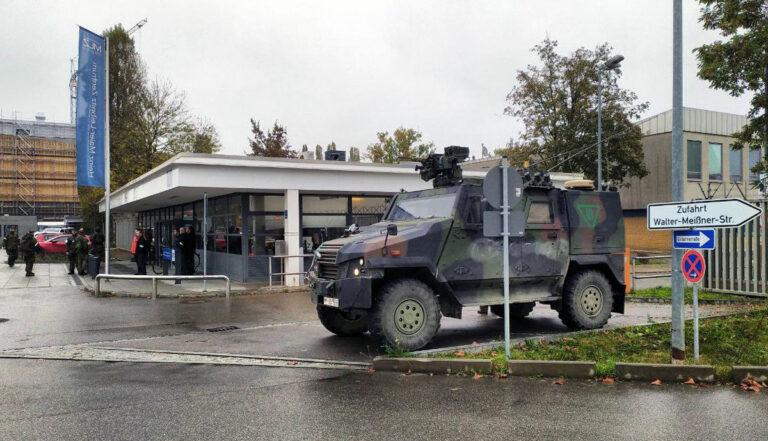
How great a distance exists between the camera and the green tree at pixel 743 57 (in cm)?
1739

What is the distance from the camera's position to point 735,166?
3703cm

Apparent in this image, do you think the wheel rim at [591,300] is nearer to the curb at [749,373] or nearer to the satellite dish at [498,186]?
the satellite dish at [498,186]

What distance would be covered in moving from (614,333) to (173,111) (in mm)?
34888

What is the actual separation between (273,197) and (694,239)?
48.2 feet

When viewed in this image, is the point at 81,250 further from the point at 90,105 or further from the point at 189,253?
the point at 90,105

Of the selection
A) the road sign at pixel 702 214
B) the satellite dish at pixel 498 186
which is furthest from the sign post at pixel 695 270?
the satellite dish at pixel 498 186

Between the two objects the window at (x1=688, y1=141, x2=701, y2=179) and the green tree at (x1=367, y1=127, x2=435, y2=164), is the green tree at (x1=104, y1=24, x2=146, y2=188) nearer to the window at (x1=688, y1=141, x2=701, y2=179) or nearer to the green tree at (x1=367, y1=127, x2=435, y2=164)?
the green tree at (x1=367, y1=127, x2=435, y2=164)

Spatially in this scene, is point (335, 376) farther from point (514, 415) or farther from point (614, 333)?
point (614, 333)

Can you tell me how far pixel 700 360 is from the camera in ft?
24.7

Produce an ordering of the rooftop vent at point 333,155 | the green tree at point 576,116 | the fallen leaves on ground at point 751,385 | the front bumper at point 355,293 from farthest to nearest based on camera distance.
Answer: the green tree at point 576,116, the rooftop vent at point 333,155, the front bumper at point 355,293, the fallen leaves on ground at point 751,385

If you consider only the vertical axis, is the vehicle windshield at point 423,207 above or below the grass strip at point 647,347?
above

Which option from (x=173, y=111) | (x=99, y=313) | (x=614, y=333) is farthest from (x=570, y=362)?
(x=173, y=111)

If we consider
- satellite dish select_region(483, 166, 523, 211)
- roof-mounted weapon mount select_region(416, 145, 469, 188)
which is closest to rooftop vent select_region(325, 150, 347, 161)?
roof-mounted weapon mount select_region(416, 145, 469, 188)

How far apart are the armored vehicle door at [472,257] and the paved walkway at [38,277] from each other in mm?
15475
